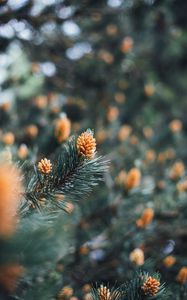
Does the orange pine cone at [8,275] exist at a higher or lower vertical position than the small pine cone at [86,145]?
lower

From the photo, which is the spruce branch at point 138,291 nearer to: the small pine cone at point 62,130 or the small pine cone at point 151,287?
the small pine cone at point 151,287

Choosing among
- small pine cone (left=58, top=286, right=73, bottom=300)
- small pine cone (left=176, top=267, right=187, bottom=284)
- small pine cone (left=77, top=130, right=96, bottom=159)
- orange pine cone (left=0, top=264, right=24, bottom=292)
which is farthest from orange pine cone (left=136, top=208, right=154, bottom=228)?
orange pine cone (left=0, top=264, right=24, bottom=292)

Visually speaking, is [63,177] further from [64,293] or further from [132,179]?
[132,179]

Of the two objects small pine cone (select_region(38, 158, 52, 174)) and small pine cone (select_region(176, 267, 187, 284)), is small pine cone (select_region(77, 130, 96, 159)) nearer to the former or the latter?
small pine cone (select_region(38, 158, 52, 174))

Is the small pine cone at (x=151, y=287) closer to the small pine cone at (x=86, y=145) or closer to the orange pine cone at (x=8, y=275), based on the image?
the small pine cone at (x=86, y=145)

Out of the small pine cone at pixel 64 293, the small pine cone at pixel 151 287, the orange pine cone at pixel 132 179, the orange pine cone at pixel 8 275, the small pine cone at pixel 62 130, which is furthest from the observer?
the orange pine cone at pixel 132 179

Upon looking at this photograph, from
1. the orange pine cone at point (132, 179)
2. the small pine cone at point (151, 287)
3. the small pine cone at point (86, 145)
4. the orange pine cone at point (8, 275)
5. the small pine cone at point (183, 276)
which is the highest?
the orange pine cone at point (132, 179)

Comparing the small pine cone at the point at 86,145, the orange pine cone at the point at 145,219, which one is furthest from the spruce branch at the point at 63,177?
the orange pine cone at the point at 145,219

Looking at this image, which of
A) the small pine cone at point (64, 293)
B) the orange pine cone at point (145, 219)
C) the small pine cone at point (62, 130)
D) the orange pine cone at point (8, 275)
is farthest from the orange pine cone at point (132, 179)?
the orange pine cone at point (8, 275)

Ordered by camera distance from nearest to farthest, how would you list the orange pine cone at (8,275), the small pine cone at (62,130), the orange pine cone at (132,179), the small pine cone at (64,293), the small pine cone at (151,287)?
the orange pine cone at (8,275) → the small pine cone at (151,287) → the small pine cone at (64,293) → the small pine cone at (62,130) → the orange pine cone at (132,179)

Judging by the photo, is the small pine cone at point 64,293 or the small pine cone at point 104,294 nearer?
the small pine cone at point 104,294
